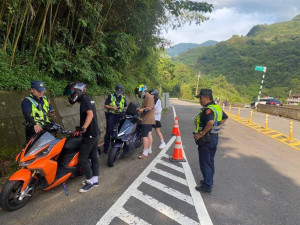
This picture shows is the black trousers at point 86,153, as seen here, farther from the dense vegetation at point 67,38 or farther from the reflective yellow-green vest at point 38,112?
the dense vegetation at point 67,38

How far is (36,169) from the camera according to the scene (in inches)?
121

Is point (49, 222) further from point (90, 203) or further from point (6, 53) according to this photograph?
point (6, 53)

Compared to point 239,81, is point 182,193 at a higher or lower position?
lower

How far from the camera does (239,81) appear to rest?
87.7 metres

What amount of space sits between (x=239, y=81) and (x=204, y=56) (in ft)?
114

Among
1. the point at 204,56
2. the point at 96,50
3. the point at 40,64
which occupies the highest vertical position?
the point at 204,56

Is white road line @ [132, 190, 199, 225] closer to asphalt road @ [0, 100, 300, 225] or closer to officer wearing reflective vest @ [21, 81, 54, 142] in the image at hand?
asphalt road @ [0, 100, 300, 225]

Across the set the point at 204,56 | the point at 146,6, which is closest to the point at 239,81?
the point at 204,56

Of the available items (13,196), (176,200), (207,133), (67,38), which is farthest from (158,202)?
(67,38)

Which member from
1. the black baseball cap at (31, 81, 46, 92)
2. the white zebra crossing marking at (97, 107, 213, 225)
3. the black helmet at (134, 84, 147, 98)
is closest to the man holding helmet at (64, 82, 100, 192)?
the black baseball cap at (31, 81, 46, 92)

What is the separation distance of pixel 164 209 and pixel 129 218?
1.89ft

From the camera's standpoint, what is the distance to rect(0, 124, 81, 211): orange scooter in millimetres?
2996

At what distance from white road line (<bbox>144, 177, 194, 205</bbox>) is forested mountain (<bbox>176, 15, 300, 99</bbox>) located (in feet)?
258

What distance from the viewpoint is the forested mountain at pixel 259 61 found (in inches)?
2963
